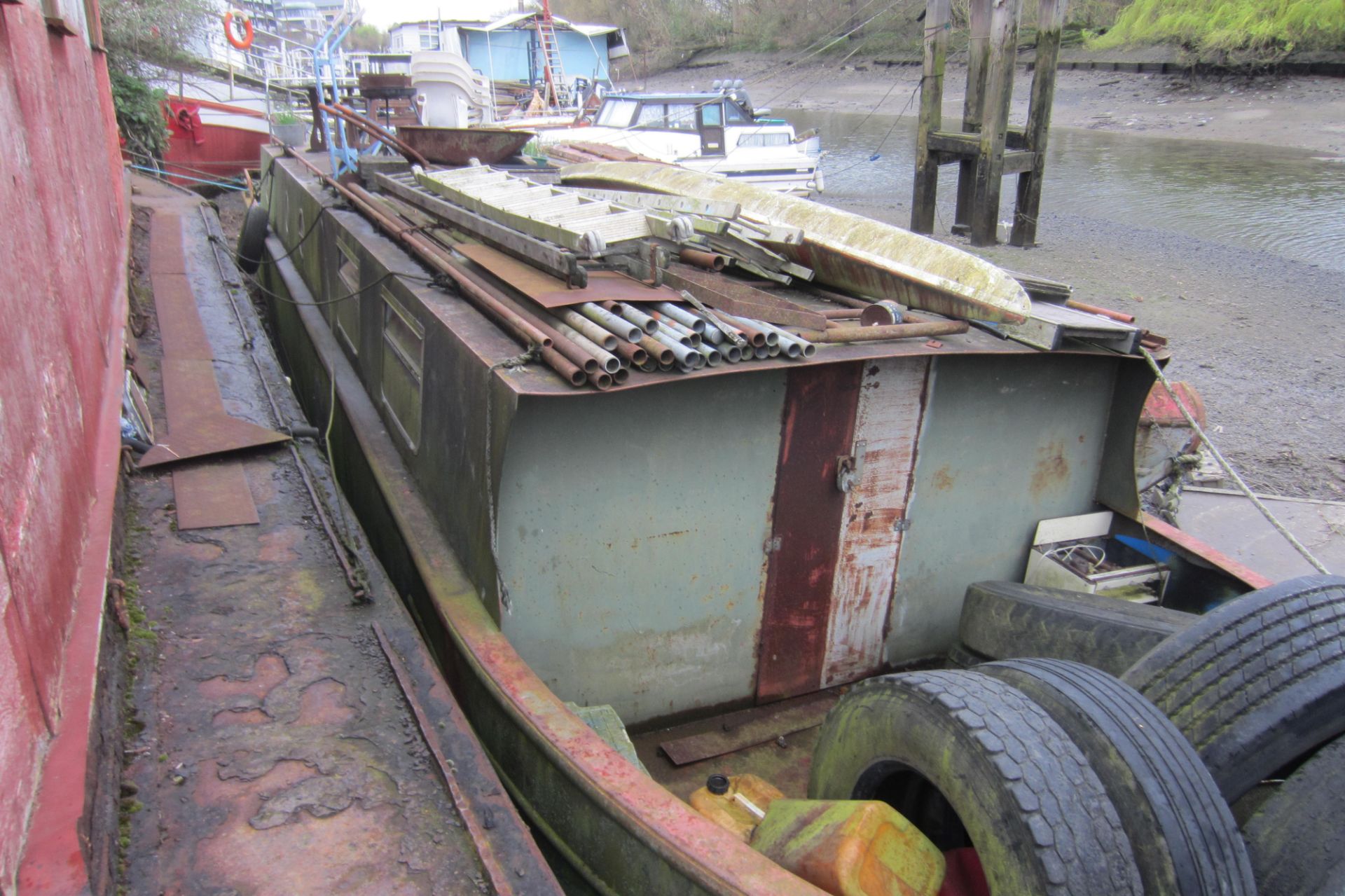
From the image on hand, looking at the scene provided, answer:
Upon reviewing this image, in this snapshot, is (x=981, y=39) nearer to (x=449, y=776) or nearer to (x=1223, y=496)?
(x=1223, y=496)

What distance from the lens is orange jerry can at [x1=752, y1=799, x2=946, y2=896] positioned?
101 inches

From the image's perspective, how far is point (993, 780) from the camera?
248 centimetres

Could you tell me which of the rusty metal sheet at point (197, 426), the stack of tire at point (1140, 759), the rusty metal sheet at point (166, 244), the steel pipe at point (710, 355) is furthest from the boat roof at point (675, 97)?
the stack of tire at point (1140, 759)

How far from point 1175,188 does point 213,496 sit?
19936mm

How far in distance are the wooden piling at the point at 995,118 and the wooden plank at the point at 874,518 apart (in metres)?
8.55

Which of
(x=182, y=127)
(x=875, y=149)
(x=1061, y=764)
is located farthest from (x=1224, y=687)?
(x=875, y=149)

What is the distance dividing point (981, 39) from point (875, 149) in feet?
49.4

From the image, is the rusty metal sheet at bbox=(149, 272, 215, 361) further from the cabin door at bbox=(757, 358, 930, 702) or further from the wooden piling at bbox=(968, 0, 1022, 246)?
the wooden piling at bbox=(968, 0, 1022, 246)

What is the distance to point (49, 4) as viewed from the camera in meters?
4.52

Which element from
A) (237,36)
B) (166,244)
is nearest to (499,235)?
(166,244)

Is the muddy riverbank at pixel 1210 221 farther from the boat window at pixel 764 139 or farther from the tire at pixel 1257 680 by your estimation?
the tire at pixel 1257 680

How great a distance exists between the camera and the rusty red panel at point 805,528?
12.3 feet

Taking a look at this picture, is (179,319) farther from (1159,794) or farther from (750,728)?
(1159,794)

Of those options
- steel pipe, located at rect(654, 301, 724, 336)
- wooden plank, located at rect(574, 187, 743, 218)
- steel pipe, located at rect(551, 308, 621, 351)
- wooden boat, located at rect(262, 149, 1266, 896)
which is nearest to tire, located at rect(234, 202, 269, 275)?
wooden boat, located at rect(262, 149, 1266, 896)
